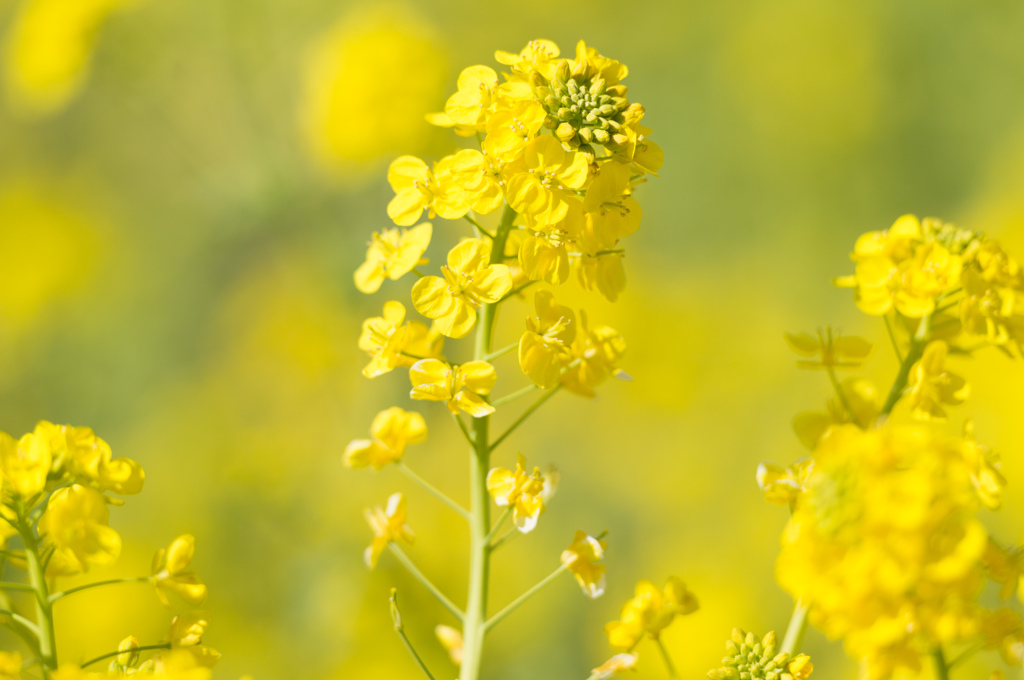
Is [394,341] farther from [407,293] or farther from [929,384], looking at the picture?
[407,293]

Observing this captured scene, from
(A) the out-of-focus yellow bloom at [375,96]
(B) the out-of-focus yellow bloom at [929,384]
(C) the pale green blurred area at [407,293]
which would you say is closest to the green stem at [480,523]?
(B) the out-of-focus yellow bloom at [929,384]

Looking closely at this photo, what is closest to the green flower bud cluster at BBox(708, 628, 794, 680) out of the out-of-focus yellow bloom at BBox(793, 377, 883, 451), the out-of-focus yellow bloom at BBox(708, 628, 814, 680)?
the out-of-focus yellow bloom at BBox(708, 628, 814, 680)

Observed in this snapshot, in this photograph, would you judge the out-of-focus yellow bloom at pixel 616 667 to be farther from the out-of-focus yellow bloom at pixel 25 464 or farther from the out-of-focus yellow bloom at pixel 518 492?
the out-of-focus yellow bloom at pixel 25 464

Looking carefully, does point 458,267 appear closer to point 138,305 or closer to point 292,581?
point 292,581

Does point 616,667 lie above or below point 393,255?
below

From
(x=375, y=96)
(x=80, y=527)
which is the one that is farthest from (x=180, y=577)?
(x=375, y=96)

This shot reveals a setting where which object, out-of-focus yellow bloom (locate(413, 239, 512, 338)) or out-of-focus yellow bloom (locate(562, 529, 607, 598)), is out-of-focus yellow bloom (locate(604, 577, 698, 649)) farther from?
out-of-focus yellow bloom (locate(413, 239, 512, 338))

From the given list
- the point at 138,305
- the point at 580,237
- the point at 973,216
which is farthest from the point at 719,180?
the point at 580,237
